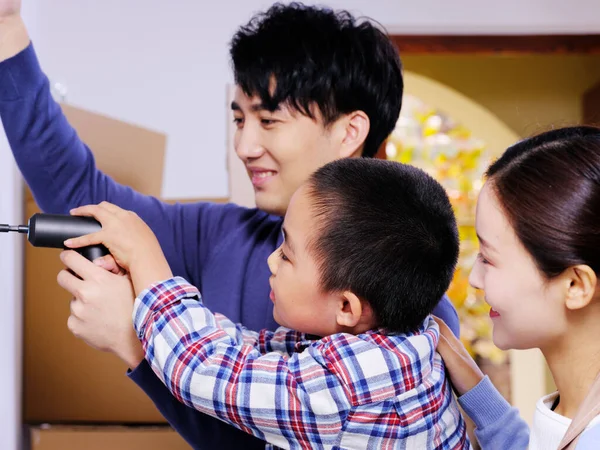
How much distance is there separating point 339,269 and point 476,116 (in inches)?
130

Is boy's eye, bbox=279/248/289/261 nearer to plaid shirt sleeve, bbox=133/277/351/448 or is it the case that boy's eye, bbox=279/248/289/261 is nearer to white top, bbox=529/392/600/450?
plaid shirt sleeve, bbox=133/277/351/448

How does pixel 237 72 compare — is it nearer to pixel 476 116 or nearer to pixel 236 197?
pixel 236 197

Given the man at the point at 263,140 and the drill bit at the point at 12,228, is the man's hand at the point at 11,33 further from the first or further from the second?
the drill bit at the point at 12,228

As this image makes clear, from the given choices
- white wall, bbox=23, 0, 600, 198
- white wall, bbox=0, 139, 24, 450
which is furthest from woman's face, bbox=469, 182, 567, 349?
white wall, bbox=23, 0, 600, 198

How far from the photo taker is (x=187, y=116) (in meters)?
2.51

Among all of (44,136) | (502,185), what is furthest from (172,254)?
(502,185)

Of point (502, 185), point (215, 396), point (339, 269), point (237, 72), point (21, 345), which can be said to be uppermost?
point (237, 72)

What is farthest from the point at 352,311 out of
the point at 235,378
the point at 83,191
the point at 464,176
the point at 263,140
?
the point at 464,176

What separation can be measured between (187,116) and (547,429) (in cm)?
187

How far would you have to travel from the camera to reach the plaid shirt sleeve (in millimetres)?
805

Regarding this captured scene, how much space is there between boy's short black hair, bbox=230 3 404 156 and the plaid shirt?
43 centimetres

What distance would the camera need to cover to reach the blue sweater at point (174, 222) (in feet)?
3.05

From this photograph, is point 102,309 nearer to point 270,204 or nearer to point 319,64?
point 270,204

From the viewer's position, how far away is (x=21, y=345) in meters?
1.62
